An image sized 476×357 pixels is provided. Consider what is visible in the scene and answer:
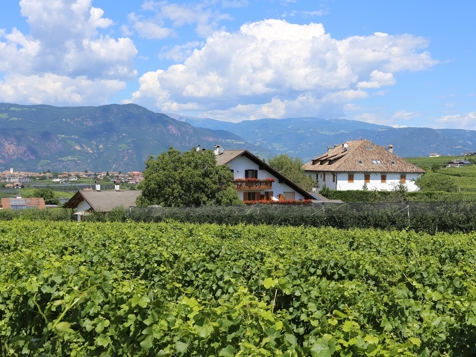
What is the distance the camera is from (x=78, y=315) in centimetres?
425

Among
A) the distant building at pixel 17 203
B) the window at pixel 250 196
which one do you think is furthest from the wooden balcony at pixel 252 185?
the distant building at pixel 17 203

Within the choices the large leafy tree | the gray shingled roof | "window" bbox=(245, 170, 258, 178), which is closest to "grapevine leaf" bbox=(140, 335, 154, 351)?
the large leafy tree

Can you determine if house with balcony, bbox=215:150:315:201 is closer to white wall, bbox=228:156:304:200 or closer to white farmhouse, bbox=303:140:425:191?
white wall, bbox=228:156:304:200

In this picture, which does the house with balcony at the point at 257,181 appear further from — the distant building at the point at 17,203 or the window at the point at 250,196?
the distant building at the point at 17,203

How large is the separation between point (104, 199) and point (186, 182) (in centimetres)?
1230

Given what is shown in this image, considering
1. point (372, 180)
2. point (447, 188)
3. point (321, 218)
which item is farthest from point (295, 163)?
point (321, 218)

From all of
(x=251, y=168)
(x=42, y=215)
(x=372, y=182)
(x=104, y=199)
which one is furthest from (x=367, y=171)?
(x=42, y=215)

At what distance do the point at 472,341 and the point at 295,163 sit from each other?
6619cm

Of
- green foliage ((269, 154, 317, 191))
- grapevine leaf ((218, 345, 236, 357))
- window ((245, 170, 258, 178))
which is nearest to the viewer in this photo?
grapevine leaf ((218, 345, 236, 357))

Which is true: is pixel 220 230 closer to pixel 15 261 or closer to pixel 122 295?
pixel 15 261

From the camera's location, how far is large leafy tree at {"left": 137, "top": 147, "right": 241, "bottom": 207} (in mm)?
37719

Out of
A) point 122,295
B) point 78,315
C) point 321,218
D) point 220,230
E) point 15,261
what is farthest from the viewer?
point 321,218

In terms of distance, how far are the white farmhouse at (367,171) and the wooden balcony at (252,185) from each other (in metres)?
18.4

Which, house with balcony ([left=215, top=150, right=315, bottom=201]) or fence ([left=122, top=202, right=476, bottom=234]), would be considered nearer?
fence ([left=122, top=202, right=476, bottom=234])
